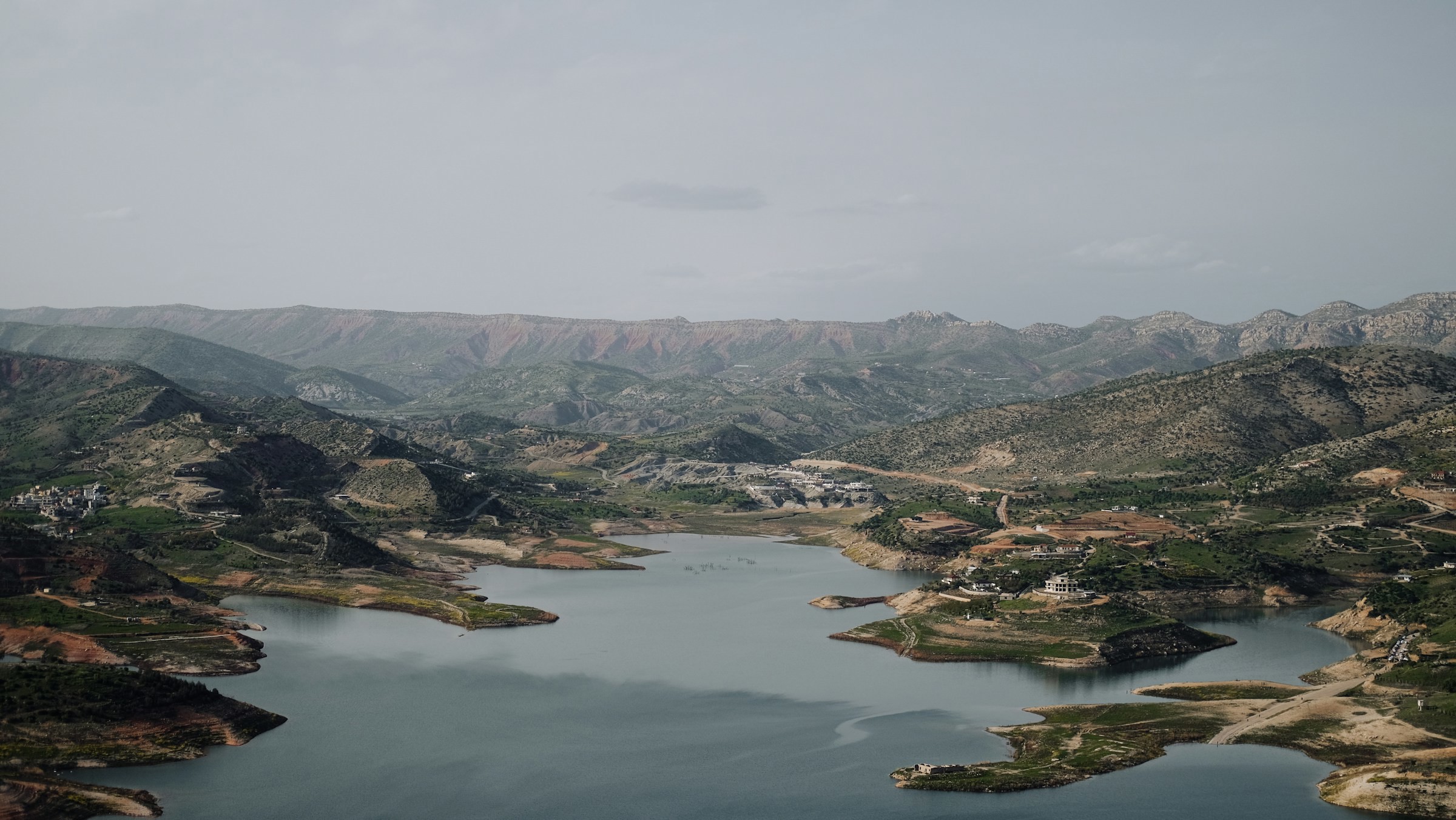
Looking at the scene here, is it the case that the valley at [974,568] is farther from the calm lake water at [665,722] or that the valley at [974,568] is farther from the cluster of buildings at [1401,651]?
the calm lake water at [665,722]

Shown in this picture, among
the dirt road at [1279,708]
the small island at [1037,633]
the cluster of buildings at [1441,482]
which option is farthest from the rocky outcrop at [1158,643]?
the cluster of buildings at [1441,482]

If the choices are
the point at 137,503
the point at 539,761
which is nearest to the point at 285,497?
the point at 137,503

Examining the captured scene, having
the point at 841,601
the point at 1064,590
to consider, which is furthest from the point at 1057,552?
the point at 841,601

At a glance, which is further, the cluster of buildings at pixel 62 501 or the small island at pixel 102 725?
the cluster of buildings at pixel 62 501

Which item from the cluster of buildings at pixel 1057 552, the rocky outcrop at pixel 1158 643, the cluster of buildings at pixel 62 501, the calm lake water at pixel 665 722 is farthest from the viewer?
the cluster of buildings at pixel 62 501

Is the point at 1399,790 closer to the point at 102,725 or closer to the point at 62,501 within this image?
the point at 102,725

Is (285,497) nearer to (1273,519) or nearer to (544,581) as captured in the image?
(544,581)
